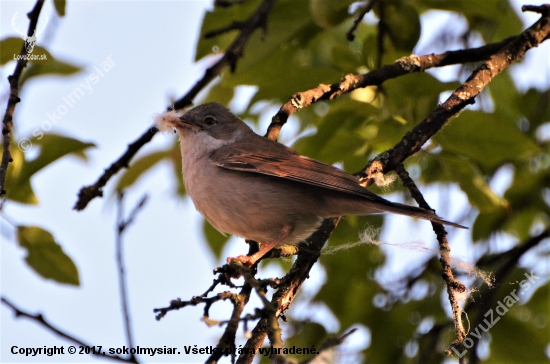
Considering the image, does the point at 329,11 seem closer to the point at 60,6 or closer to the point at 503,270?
the point at 60,6

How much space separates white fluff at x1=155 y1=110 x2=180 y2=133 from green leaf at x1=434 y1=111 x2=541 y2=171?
205 cm

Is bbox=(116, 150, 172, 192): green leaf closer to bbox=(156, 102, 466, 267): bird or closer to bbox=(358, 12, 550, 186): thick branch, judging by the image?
bbox=(156, 102, 466, 267): bird

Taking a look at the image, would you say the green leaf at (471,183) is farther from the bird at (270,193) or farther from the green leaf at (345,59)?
the green leaf at (345,59)

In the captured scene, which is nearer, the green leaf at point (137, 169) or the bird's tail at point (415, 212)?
the bird's tail at point (415, 212)

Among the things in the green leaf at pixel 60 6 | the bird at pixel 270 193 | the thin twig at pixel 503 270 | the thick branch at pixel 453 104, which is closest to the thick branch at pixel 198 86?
the bird at pixel 270 193

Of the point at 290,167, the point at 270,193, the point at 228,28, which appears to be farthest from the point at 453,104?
the point at 228,28

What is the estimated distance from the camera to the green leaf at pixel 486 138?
3.84m

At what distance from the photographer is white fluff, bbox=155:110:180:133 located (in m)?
4.61

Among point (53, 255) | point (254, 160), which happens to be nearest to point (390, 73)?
point (254, 160)

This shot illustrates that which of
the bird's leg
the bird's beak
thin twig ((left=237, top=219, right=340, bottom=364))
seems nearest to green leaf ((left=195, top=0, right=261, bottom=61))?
the bird's beak

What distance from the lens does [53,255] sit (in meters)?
3.69

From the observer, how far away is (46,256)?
3.69m

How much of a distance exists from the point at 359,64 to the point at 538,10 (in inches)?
50.2

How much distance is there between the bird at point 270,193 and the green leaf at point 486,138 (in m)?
0.69
